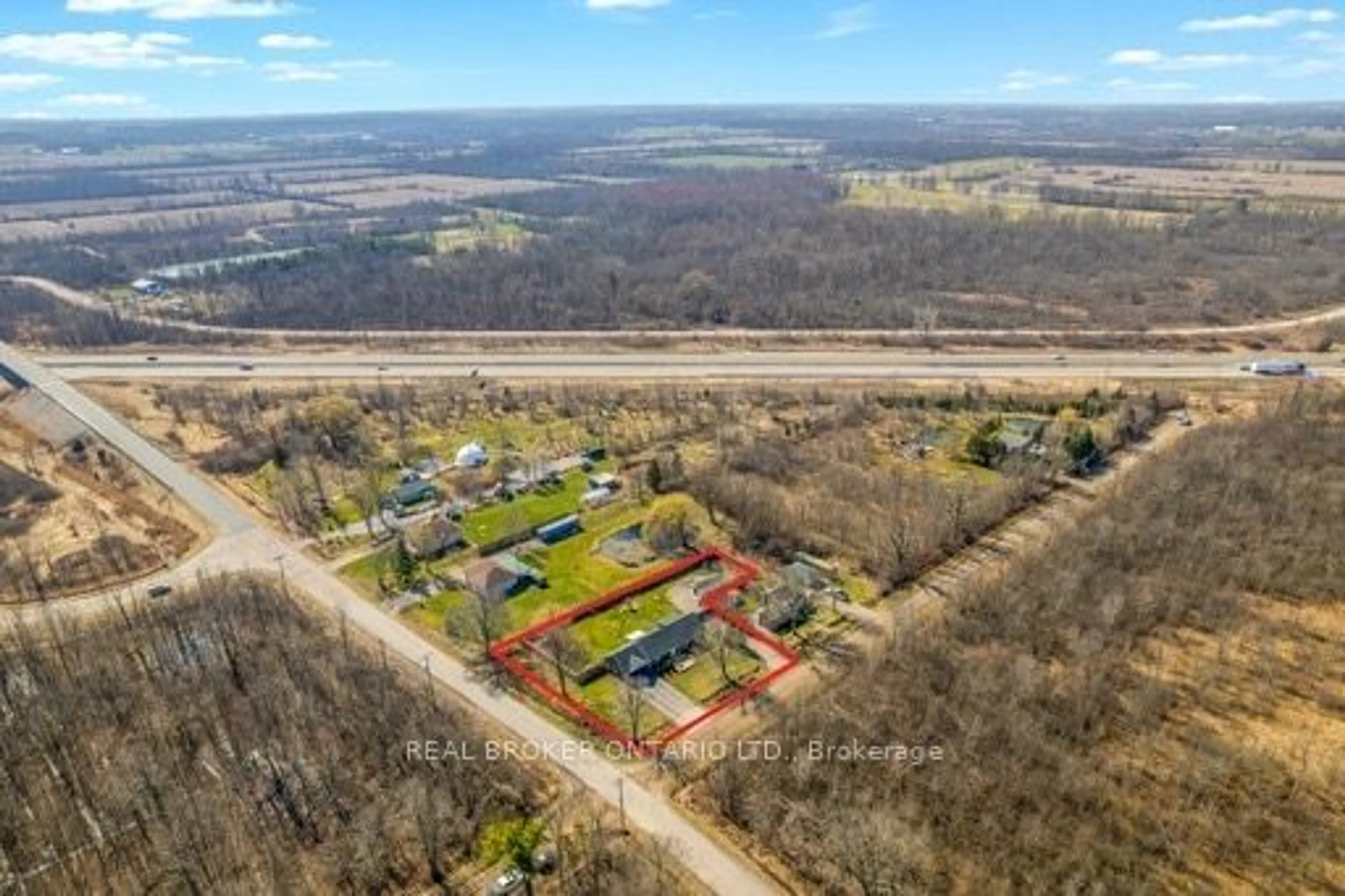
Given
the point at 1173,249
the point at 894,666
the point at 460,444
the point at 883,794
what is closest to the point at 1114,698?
the point at 894,666

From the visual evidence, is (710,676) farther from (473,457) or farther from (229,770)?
(473,457)

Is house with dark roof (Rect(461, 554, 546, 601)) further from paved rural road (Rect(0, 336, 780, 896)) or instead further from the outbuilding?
Answer: paved rural road (Rect(0, 336, 780, 896))

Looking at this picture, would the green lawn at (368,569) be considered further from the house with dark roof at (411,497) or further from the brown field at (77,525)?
the brown field at (77,525)

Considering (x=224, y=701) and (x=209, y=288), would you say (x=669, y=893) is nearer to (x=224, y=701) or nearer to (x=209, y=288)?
(x=224, y=701)

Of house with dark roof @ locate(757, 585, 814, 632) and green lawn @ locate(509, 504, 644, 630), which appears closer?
house with dark roof @ locate(757, 585, 814, 632)

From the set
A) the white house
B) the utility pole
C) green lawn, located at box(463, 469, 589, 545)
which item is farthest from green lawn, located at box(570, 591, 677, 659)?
the white house
